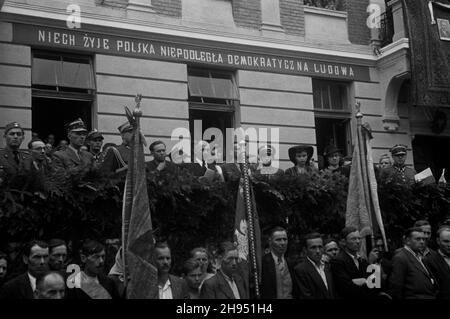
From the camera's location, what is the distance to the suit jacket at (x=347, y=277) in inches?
247

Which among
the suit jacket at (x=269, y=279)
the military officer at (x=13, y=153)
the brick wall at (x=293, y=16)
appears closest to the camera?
the military officer at (x=13, y=153)

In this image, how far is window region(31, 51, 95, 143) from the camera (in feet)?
36.8

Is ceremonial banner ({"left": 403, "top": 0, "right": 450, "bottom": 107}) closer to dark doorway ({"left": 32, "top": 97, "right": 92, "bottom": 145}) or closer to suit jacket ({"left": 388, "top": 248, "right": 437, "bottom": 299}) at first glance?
dark doorway ({"left": 32, "top": 97, "right": 92, "bottom": 145})

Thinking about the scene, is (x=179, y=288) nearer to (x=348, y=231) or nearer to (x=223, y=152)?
(x=348, y=231)

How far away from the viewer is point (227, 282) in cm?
601

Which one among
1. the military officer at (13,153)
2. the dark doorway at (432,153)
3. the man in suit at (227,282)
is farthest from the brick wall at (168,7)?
the man in suit at (227,282)

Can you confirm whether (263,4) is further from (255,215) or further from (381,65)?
(255,215)

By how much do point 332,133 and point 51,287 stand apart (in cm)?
1060

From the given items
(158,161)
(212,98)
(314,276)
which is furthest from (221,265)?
(212,98)

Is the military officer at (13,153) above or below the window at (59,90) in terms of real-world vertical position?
below

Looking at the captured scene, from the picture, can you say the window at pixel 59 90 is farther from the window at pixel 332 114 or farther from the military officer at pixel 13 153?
the window at pixel 332 114

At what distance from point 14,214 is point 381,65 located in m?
10.8

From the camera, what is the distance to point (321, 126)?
46.9 feet

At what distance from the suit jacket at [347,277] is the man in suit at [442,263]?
72 centimetres
